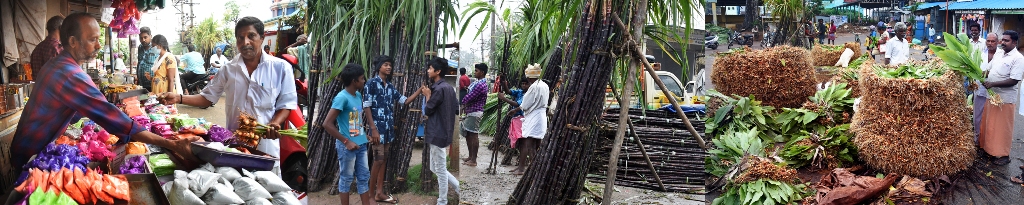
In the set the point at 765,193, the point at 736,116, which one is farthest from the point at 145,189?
the point at 736,116

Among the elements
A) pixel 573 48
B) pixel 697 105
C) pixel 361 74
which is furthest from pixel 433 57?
pixel 697 105

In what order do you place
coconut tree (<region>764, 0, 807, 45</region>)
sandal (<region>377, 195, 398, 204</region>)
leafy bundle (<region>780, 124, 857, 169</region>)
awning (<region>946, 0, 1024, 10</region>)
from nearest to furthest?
sandal (<region>377, 195, 398, 204</region>) < leafy bundle (<region>780, 124, 857, 169</region>) < coconut tree (<region>764, 0, 807, 45</region>) < awning (<region>946, 0, 1024, 10</region>)

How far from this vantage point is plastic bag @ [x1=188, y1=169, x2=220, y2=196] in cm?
322

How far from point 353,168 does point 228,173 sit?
100 centimetres

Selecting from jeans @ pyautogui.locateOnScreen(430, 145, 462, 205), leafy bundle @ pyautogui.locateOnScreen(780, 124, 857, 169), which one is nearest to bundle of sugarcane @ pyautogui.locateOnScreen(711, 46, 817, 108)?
leafy bundle @ pyautogui.locateOnScreen(780, 124, 857, 169)

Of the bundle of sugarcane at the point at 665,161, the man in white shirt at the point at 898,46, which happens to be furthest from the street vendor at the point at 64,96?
the man in white shirt at the point at 898,46

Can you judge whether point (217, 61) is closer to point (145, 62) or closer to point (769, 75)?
point (145, 62)

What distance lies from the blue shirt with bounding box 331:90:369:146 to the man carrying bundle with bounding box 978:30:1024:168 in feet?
19.3

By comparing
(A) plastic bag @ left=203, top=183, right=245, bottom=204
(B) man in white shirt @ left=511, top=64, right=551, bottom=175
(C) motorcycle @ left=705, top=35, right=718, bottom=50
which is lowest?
(A) plastic bag @ left=203, top=183, right=245, bottom=204

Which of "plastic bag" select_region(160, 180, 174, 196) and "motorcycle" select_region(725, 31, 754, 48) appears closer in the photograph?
"plastic bag" select_region(160, 180, 174, 196)

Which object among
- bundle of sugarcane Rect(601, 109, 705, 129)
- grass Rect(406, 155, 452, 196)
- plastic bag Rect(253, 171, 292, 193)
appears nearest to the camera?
plastic bag Rect(253, 171, 292, 193)

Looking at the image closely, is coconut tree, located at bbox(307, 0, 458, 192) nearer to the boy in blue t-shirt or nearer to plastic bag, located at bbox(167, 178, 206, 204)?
the boy in blue t-shirt

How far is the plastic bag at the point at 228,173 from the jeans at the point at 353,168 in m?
0.87

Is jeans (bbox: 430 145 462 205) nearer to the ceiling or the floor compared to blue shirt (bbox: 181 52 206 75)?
nearer to the floor
